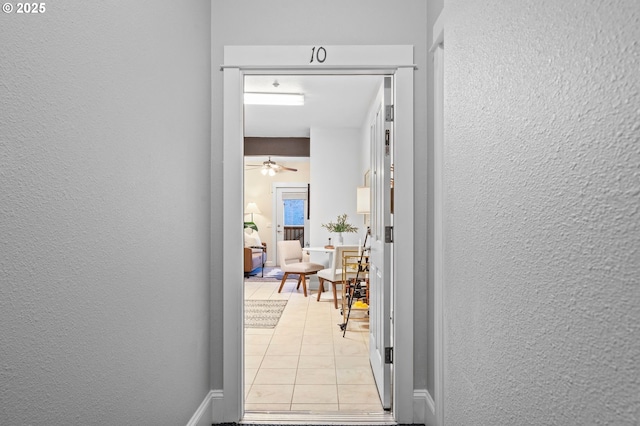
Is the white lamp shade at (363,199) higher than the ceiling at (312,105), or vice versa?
the ceiling at (312,105)

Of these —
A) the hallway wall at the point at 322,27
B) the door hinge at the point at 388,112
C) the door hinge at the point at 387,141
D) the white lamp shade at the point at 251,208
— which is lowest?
the white lamp shade at the point at 251,208

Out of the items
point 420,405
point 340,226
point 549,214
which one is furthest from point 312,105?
point 549,214

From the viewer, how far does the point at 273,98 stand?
17.4ft

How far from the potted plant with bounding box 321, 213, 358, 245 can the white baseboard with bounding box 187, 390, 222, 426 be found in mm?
4142

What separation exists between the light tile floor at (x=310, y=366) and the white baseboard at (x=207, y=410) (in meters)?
0.30

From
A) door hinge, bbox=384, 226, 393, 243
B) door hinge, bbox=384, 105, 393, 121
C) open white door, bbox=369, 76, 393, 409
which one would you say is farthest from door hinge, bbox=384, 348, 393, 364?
door hinge, bbox=384, 105, 393, 121

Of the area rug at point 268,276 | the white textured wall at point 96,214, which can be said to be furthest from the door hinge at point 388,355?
the area rug at point 268,276

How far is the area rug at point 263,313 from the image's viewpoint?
5047 millimetres

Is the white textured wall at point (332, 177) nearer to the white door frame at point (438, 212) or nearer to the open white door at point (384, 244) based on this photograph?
the open white door at point (384, 244)

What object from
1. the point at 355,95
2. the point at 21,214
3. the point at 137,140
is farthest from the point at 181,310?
the point at 355,95

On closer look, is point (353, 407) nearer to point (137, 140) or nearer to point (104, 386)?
point (104, 386)

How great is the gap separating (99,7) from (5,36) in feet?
1.42

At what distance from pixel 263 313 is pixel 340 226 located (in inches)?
72.0

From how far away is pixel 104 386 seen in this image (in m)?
1.34
